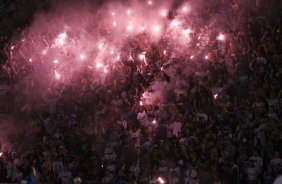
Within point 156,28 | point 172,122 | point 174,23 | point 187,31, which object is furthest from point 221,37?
point 172,122

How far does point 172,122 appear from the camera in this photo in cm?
1177

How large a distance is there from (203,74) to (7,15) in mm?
7459

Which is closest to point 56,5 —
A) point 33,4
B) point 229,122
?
point 33,4

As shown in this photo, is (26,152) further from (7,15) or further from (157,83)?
(7,15)

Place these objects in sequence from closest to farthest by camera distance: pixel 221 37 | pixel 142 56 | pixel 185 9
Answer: pixel 221 37 < pixel 142 56 < pixel 185 9

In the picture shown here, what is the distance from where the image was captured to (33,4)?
16484mm

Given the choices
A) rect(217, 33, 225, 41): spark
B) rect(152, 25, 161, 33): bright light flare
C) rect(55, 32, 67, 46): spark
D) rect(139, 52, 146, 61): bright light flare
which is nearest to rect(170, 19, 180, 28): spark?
rect(152, 25, 161, 33): bright light flare

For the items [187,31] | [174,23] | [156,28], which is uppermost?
[174,23]

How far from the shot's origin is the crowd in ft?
35.1

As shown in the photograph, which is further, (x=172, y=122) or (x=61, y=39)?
(x=61, y=39)

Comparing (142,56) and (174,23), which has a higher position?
(174,23)

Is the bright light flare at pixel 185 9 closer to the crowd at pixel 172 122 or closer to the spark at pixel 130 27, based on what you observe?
the crowd at pixel 172 122

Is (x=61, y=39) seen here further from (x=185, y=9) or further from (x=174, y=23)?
(x=185, y=9)

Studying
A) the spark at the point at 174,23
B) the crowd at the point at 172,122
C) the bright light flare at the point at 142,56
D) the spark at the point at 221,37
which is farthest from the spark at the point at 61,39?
the spark at the point at 221,37
